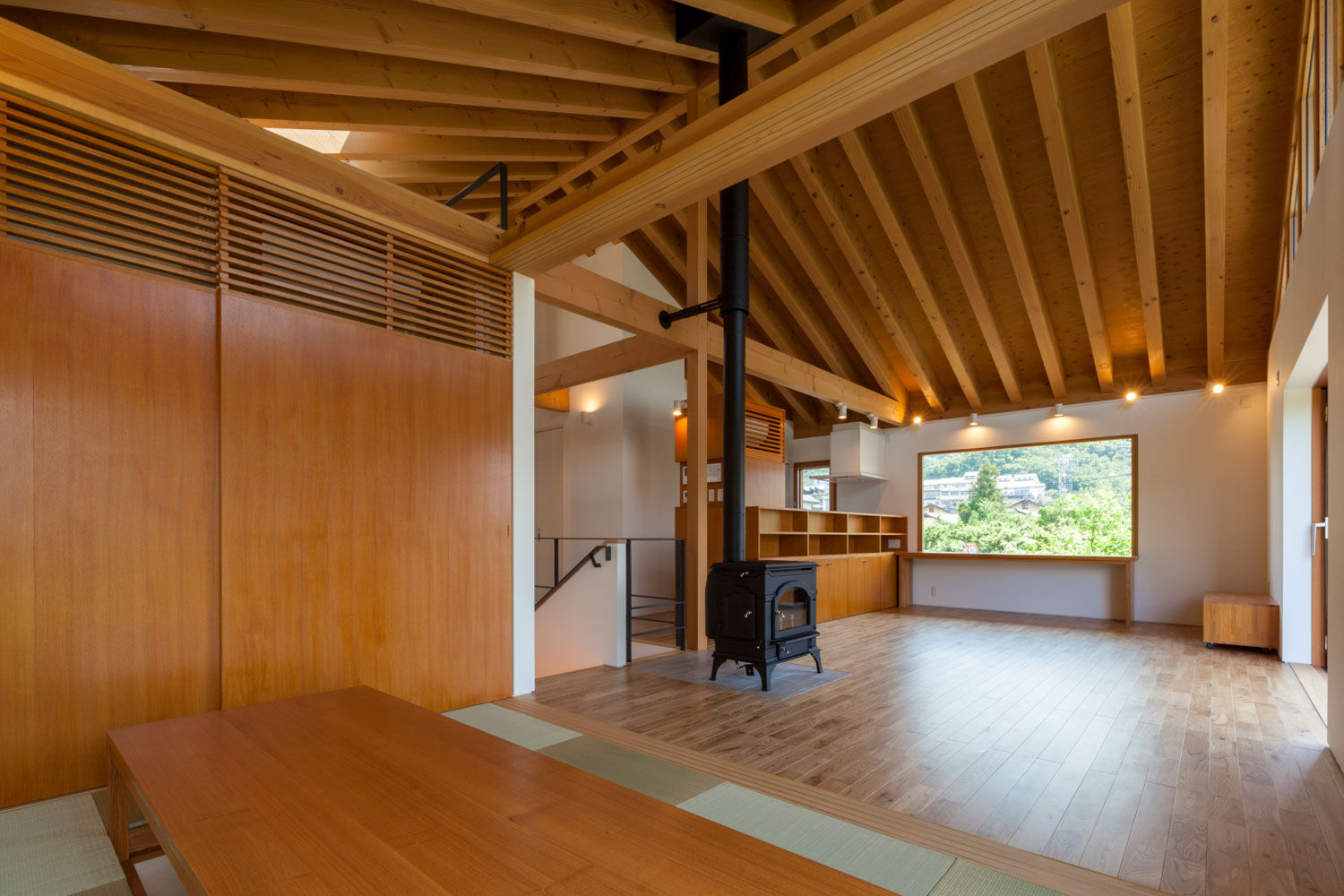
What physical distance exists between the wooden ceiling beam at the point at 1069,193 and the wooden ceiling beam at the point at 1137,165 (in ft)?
1.23

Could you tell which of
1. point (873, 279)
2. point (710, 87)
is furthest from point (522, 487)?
point (873, 279)

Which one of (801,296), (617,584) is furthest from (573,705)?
(801,296)

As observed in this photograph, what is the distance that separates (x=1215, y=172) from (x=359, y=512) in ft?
21.2

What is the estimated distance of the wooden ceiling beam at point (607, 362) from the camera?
6.21 m

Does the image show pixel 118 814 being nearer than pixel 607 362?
Yes

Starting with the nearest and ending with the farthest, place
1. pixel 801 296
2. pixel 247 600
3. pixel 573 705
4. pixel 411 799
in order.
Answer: pixel 411 799, pixel 247 600, pixel 573 705, pixel 801 296

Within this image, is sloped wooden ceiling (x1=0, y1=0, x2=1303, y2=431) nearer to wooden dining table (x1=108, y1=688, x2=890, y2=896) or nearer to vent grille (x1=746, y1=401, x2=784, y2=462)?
vent grille (x1=746, y1=401, x2=784, y2=462)

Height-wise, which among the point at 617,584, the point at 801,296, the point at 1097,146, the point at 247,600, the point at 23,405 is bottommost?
the point at 617,584

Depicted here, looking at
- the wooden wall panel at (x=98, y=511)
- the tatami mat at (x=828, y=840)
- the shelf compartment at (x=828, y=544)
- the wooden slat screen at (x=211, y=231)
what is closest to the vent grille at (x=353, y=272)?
the wooden slat screen at (x=211, y=231)

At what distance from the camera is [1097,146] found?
5.76 metres

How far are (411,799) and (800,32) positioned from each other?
16.5 ft

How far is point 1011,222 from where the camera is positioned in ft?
20.0

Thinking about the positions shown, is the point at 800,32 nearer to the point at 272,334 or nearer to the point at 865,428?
the point at 272,334

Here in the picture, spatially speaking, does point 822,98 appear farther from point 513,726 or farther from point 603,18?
point 513,726
